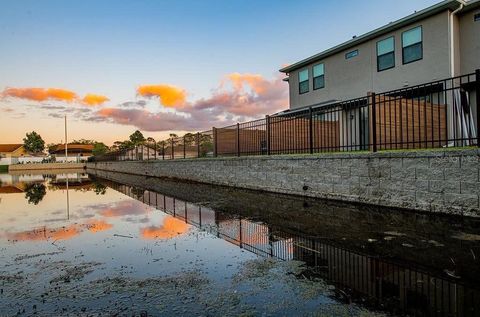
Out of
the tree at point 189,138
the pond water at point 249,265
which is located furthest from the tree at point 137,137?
the pond water at point 249,265

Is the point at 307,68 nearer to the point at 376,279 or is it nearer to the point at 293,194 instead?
the point at 293,194

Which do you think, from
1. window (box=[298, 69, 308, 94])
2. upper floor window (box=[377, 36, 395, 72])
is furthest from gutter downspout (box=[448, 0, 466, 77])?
window (box=[298, 69, 308, 94])

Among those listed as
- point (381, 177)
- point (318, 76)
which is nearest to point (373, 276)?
point (381, 177)

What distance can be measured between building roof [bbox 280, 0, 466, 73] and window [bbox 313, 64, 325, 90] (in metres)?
0.47

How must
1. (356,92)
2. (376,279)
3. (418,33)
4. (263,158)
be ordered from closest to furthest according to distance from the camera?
(376,279)
(263,158)
(418,33)
(356,92)

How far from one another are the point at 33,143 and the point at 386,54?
342ft

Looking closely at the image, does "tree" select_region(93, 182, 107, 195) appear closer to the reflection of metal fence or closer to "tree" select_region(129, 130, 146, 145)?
the reflection of metal fence

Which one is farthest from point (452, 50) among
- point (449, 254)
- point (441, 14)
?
point (449, 254)

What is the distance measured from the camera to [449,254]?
13.7ft

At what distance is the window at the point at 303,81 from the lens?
2023cm

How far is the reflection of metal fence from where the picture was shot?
10312 mm

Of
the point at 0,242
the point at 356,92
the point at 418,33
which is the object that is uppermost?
the point at 418,33

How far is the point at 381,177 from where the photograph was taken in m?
7.81

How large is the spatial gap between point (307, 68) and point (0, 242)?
59.5ft
